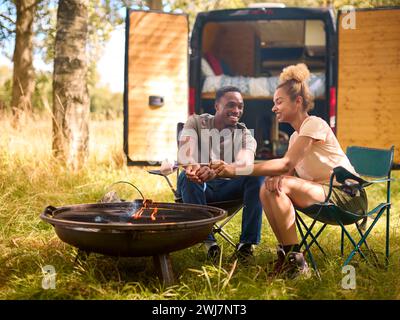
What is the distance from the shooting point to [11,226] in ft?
13.1

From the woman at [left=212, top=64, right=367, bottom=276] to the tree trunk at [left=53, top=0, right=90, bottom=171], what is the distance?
3.17 metres

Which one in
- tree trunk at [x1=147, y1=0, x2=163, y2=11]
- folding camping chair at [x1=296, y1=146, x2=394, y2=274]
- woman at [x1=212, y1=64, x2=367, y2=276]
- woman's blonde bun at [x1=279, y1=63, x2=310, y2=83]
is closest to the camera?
folding camping chair at [x1=296, y1=146, x2=394, y2=274]

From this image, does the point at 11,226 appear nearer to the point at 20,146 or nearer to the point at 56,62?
the point at 20,146

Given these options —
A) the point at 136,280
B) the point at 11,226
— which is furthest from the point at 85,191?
the point at 136,280

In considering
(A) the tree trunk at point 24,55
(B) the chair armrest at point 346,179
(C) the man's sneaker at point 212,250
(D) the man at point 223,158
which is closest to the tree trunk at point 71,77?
(D) the man at point 223,158

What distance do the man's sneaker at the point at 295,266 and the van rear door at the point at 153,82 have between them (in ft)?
11.8

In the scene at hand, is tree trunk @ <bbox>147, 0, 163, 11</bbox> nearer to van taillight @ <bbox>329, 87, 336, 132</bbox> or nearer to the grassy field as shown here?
van taillight @ <bbox>329, 87, 336, 132</bbox>

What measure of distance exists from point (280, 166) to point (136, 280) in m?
0.98

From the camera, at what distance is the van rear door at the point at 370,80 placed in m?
5.95

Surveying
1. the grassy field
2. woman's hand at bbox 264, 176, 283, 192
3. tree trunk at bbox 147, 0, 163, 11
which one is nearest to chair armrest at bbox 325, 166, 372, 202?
woman's hand at bbox 264, 176, 283, 192

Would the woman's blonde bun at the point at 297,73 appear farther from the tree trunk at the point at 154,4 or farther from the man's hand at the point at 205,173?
the tree trunk at the point at 154,4

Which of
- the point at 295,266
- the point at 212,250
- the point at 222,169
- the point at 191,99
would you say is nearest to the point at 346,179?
the point at 295,266

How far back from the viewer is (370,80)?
6070mm

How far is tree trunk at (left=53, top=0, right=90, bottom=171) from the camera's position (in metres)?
5.79
